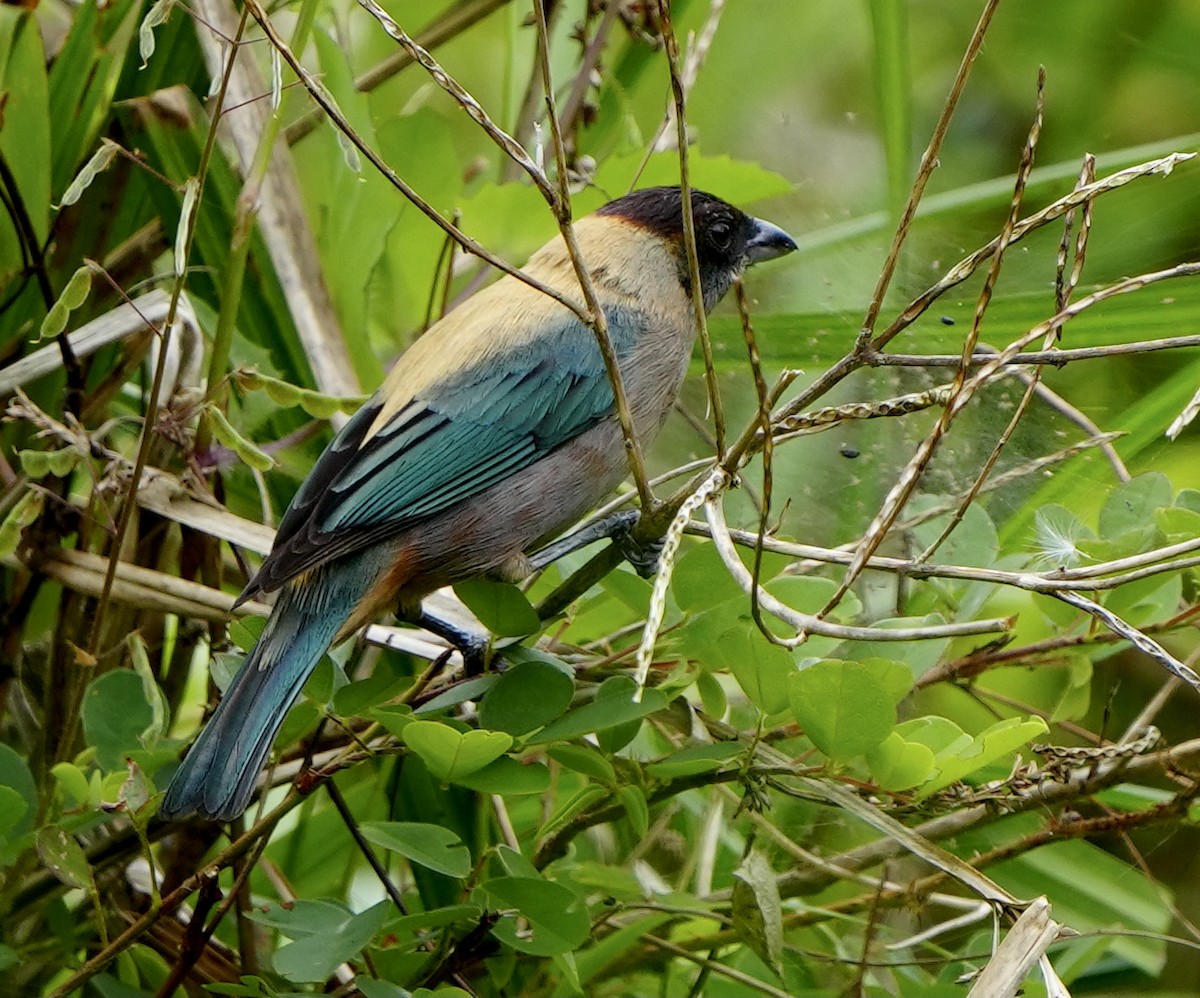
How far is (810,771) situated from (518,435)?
3.26ft

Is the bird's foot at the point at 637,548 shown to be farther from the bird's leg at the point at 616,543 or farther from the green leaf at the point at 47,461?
the green leaf at the point at 47,461

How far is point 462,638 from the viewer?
91.3 inches

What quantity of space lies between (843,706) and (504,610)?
1.60ft

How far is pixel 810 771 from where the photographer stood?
1703 mm

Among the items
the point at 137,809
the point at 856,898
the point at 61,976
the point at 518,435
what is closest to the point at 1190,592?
the point at 856,898

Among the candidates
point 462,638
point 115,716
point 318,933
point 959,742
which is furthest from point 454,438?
point 959,742

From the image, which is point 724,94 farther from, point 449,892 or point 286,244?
point 449,892

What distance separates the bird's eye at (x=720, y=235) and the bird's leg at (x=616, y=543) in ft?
2.82

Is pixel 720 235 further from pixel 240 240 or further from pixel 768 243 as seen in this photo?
pixel 240 240

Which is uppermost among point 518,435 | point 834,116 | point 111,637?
point 834,116

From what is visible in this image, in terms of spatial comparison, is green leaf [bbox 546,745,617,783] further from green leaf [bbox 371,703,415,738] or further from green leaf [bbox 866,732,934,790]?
green leaf [bbox 866,732,934,790]

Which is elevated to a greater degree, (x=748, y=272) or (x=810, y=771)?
(x=748, y=272)

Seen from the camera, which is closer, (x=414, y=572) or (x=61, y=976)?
(x=61, y=976)

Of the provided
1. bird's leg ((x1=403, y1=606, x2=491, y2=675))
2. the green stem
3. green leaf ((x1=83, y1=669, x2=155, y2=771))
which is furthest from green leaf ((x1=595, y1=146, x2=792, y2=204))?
green leaf ((x1=83, y1=669, x2=155, y2=771))
